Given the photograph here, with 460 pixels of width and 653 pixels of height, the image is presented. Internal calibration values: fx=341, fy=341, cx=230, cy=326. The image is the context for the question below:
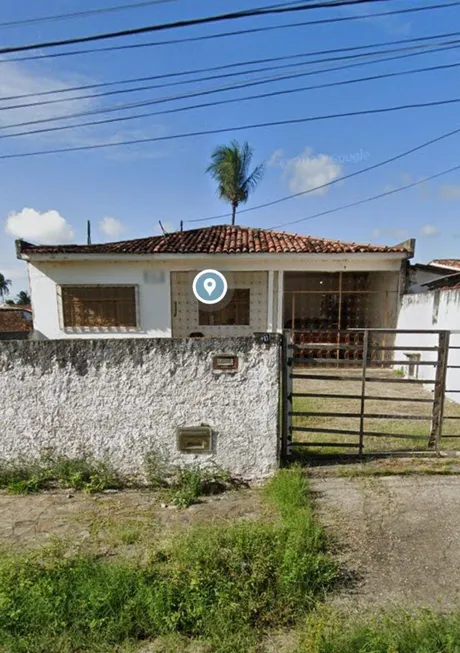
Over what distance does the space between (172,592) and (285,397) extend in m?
2.14

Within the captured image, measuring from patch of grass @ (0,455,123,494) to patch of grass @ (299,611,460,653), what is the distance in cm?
245

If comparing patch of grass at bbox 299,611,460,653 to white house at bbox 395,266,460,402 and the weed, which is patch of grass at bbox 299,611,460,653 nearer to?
the weed

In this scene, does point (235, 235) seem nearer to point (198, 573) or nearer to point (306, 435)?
point (306, 435)

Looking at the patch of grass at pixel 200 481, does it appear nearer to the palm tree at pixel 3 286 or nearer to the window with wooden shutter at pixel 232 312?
the window with wooden shutter at pixel 232 312

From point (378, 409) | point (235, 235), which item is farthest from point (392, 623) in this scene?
point (235, 235)

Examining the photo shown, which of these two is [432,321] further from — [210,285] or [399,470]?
[210,285]

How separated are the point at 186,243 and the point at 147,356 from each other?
7627 millimetres

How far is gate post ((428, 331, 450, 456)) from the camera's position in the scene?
390 centimetres

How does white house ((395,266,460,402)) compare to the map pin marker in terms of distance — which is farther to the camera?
the map pin marker

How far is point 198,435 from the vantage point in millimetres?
3674

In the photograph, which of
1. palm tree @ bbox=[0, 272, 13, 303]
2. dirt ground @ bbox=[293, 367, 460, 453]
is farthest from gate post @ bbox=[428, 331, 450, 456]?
palm tree @ bbox=[0, 272, 13, 303]

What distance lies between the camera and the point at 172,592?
2.18m

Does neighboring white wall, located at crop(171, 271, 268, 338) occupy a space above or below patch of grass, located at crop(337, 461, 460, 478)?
above

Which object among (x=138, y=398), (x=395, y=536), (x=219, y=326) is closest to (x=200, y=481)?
(x=138, y=398)
